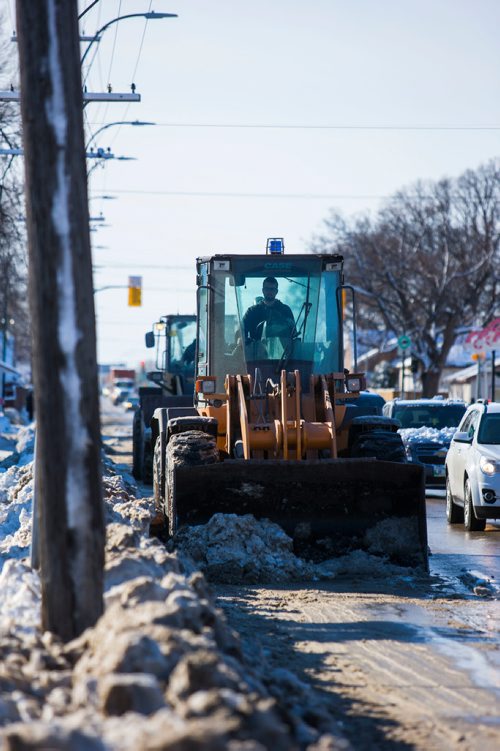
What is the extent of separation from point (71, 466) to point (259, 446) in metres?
6.59

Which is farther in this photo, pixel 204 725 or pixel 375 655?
pixel 375 655

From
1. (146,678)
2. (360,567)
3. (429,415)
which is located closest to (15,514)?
(360,567)

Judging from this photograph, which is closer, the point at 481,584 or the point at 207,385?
the point at 481,584

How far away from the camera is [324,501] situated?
1294 centimetres

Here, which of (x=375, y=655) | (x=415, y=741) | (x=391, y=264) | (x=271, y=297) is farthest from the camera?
(x=391, y=264)

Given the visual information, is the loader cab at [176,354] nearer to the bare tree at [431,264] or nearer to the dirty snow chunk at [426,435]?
the dirty snow chunk at [426,435]

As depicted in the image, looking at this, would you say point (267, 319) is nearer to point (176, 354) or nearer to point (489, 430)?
point (489, 430)

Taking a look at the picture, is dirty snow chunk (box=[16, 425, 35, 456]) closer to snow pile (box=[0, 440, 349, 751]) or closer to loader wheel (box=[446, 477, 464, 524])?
loader wheel (box=[446, 477, 464, 524])

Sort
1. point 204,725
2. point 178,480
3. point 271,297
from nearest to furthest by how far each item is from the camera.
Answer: point 204,725 → point 178,480 → point 271,297

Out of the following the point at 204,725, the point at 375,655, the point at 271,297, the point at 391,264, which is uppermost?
the point at 391,264

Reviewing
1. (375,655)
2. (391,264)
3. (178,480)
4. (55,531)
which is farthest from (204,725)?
(391,264)

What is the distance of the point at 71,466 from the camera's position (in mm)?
7277

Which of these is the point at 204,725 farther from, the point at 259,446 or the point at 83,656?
the point at 259,446

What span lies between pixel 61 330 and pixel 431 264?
197 ft
